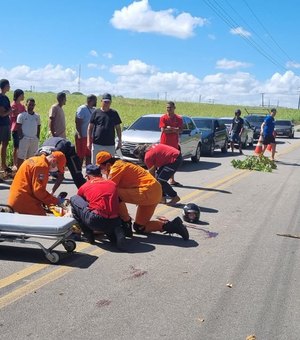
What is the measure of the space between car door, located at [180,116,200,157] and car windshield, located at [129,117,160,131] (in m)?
0.86

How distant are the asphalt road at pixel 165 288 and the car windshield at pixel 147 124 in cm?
781

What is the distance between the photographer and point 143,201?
21.9 ft

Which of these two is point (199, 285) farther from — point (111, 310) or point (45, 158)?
point (45, 158)

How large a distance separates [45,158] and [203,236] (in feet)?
7.86

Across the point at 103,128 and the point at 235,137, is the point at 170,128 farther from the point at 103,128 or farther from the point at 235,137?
the point at 235,137

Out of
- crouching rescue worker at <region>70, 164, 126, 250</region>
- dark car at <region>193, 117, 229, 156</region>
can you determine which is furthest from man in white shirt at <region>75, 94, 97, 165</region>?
dark car at <region>193, 117, 229, 156</region>

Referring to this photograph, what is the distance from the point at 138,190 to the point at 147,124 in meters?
9.20

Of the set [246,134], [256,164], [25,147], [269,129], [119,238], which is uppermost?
[269,129]

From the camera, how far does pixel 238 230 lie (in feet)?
24.5

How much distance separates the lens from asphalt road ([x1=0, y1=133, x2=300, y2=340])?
395 centimetres

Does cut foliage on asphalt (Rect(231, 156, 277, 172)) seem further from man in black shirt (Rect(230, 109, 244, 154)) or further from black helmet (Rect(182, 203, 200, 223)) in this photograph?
black helmet (Rect(182, 203, 200, 223))

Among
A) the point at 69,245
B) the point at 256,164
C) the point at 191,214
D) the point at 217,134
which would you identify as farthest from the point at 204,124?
the point at 69,245

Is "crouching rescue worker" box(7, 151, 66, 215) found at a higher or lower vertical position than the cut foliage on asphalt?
higher

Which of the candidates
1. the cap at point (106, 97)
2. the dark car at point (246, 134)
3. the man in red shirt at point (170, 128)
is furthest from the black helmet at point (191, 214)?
the dark car at point (246, 134)
